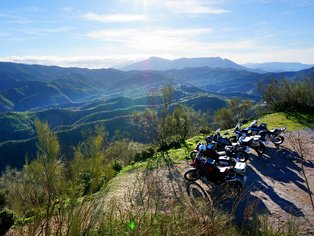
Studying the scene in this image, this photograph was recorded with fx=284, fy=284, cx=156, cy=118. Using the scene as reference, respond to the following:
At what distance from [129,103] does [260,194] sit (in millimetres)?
158411

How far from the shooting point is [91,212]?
2600mm

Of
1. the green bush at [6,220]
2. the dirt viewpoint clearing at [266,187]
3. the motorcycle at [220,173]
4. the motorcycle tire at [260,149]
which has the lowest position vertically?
the green bush at [6,220]

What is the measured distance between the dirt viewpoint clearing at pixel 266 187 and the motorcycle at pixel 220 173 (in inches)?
11.7

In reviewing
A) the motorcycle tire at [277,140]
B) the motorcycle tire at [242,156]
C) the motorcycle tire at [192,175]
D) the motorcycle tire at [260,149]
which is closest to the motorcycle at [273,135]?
the motorcycle tire at [277,140]

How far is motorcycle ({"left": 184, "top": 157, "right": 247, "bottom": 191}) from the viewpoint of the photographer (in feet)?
24.3

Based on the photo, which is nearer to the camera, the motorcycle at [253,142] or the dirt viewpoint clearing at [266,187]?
the dirt viewpoint clearing at [266,187]

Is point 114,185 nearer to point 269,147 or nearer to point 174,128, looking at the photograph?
point 269,147

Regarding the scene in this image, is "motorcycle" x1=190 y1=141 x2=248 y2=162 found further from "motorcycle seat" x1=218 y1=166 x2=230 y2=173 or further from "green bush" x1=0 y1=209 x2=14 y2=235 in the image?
"green bush" x1=0 y1=209 x2=14 y2=235

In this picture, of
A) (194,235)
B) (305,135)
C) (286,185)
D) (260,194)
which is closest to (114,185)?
(260,194)

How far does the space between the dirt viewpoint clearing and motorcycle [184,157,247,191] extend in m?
0.30

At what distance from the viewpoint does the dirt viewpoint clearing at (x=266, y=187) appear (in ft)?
21.5

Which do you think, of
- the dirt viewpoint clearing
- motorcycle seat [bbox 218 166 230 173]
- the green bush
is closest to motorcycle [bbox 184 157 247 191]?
motorcycle seat [bbox 218 166 230 173]

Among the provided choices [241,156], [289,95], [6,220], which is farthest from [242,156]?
[289,95]

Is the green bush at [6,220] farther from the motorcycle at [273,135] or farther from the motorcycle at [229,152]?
the motorcycle at [273,135]
